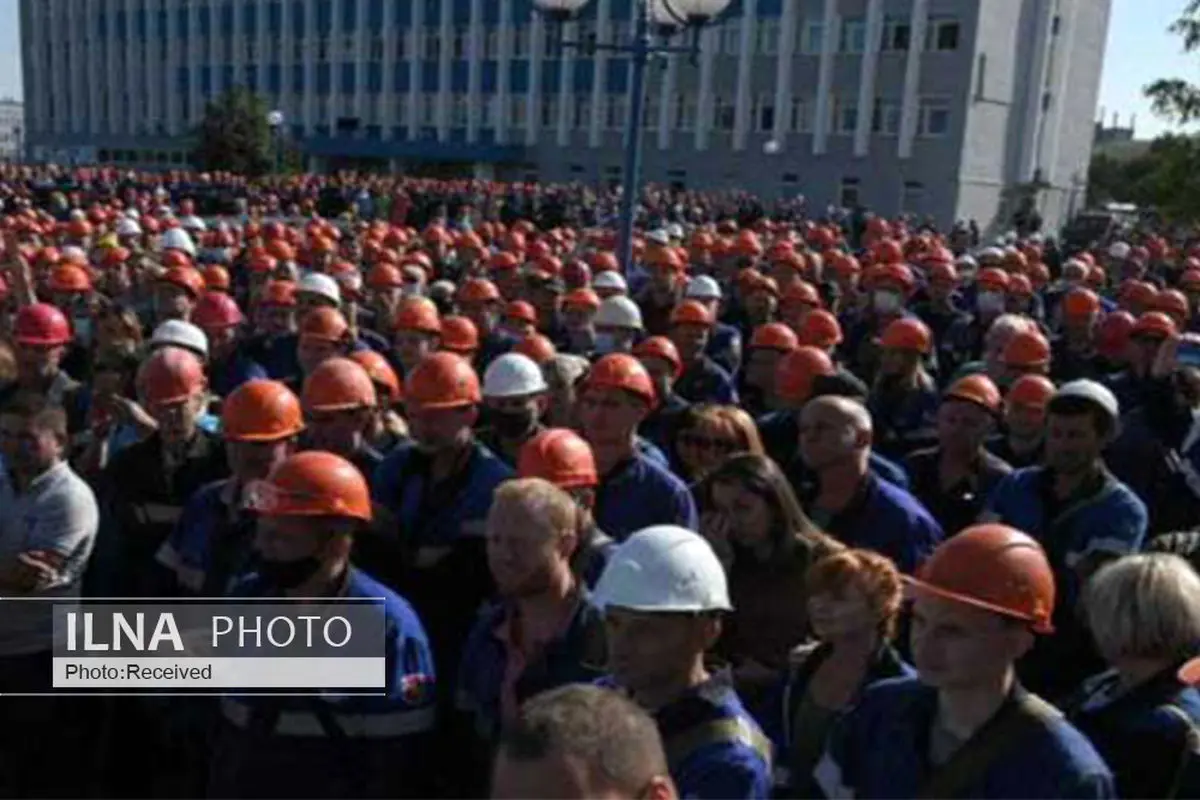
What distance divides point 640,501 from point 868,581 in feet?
5.57

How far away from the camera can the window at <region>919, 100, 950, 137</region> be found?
158 feet

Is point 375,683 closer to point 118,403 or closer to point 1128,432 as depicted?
point 118,403

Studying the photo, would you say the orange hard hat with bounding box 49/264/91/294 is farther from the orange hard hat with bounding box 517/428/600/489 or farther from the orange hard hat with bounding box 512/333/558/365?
the orange hard hat with bounding box 517/428/600/489

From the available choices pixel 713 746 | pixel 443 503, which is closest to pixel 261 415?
pixel 443 503

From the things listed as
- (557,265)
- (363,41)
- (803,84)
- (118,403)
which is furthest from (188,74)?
(118,403)

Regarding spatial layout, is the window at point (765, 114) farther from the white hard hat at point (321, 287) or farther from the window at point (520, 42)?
the white hard hat at point (321, 287)

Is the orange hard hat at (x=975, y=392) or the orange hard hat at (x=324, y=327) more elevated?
the orange hard hat at (x=975, y=392)

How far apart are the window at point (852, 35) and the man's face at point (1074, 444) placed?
4724 cm

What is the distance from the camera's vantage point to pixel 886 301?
10.1m

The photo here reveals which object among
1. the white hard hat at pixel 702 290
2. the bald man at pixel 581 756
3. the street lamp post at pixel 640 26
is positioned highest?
the street lamp post at pixel 640 26

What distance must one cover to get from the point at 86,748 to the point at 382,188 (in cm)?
3393

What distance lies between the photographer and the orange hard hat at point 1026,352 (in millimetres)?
7410

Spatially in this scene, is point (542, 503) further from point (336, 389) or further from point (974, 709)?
point (336, 389)

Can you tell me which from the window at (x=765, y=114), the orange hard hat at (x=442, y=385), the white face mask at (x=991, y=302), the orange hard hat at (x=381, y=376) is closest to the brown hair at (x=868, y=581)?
the orange hard hat at (x=442, y=385)
